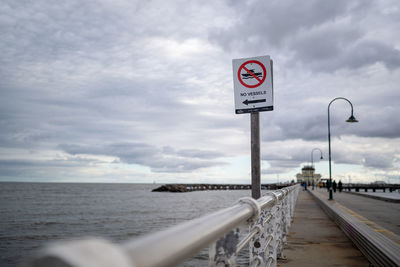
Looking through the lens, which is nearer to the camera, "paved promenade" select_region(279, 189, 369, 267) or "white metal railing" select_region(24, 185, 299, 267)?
"white metal railing" select_region(24, 185, 299, 267)

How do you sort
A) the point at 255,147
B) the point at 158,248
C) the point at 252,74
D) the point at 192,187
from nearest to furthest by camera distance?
the point at 158,248 → the point at 252,74 → the point at 255,147 → the point at 192,187

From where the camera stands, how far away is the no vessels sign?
4.87 meters

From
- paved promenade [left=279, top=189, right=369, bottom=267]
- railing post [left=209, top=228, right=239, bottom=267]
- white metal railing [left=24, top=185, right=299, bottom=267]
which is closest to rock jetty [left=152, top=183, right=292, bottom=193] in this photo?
paved promenade [left=279, top=189, right=369, bottom=267]

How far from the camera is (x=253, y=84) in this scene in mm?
4922

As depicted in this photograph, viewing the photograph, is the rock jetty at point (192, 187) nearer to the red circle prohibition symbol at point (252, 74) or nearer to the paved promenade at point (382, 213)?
the paved promenade at point (382, 213)

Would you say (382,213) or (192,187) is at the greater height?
(382,213)

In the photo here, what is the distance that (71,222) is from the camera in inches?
1019

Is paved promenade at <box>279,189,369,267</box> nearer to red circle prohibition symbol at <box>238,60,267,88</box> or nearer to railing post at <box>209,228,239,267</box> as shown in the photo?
red circle prohibition symbol at <box>238,60,267,88</box>

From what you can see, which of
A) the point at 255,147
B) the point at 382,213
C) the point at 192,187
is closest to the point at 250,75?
the point at 255,147

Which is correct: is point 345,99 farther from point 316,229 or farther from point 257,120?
point 257,120

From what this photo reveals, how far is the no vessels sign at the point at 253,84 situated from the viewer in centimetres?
487

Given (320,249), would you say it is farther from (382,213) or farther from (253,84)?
(382,213)

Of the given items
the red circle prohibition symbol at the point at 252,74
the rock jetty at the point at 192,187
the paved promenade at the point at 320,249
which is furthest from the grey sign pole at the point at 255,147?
the rock jetty at the point at 192,187

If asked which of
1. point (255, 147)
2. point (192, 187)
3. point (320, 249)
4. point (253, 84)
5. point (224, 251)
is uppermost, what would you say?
point (253, 84)
